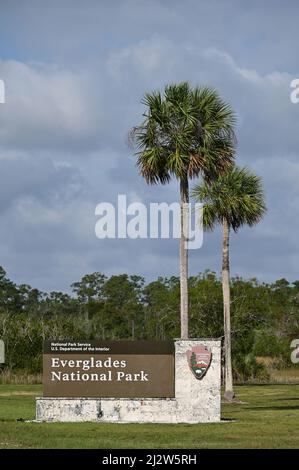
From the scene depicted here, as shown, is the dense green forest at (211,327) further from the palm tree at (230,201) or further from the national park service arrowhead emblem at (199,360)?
the national park service arrowhead emblem at (199,360)

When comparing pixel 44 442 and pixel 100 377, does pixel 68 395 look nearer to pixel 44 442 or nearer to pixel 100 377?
pixel 100 377

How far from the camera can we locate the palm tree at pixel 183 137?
132 ft

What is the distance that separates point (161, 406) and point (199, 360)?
1.70 meters

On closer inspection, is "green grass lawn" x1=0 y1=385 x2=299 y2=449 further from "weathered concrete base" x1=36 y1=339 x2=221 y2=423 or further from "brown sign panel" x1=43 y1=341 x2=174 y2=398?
"brown sign panel" x1=43 y1=341 x2=174 y2=398

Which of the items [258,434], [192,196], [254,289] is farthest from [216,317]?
[258,434]

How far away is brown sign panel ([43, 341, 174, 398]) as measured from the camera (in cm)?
3062

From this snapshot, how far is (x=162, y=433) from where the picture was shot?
87.0ft

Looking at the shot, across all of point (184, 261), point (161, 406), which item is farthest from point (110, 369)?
point (184, 261)

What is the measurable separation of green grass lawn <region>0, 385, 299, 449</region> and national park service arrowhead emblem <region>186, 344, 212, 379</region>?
1611 millimetres

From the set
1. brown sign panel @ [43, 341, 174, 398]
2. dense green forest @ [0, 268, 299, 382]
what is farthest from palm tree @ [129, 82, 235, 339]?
dense green forest @ [0, 268, 299, 382]

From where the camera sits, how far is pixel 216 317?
64500 millimetres

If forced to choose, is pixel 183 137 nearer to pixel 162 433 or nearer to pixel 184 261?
pixel 184 261

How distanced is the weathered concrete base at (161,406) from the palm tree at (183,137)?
9.28m
